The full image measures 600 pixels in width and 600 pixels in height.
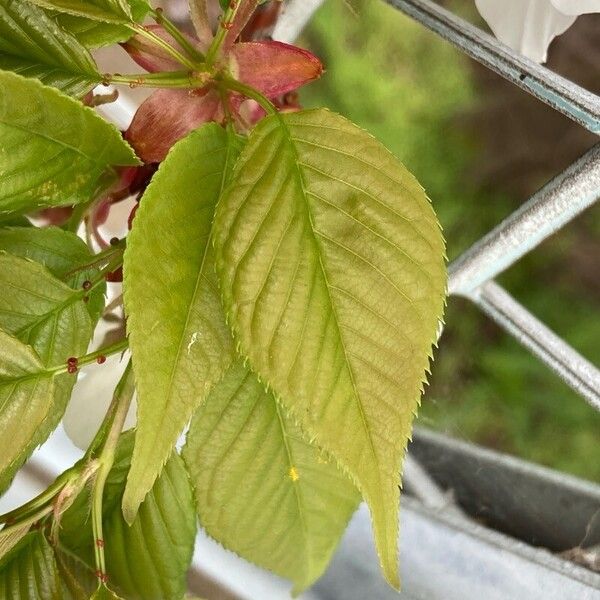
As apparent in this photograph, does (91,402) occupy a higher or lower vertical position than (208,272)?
lower

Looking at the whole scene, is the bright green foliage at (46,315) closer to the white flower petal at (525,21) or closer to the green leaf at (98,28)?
the green leaf at (98,28)

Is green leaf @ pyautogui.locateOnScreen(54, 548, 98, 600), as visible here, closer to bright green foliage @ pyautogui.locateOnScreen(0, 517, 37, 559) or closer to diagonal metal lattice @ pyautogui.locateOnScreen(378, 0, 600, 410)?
bright green foliage @ pyautogui.locateOnScreen(0, 517, 37, 559)

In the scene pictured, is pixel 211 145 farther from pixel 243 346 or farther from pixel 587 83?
pixel 587 83

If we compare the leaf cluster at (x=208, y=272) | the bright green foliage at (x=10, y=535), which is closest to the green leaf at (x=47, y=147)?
the leaf cluster at (x=208, y=272)

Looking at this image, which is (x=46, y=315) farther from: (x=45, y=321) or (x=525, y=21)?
(x=525, y=21)

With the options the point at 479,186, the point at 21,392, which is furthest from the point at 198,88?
the point at 479,186

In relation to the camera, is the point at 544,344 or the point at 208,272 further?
the point at 544,344

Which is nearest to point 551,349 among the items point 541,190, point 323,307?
point 541,190
